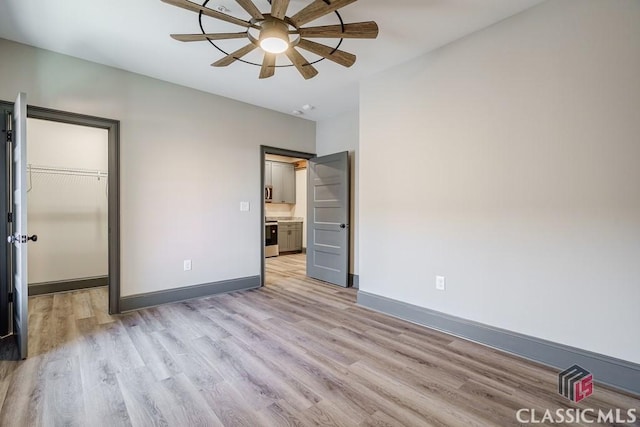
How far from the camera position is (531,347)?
2246 mm

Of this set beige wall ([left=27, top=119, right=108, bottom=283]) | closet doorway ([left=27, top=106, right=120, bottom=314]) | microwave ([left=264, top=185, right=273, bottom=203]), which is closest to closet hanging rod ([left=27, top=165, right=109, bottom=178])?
beige wall ([left=27, top=119, right=108, bottom=283])

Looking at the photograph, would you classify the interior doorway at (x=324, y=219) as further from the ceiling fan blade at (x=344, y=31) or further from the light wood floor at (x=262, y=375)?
the ceiling fan blade at (x=344, y=31)

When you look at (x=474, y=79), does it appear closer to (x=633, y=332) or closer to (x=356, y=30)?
(x=356, y=30)

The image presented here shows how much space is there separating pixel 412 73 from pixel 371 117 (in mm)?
635

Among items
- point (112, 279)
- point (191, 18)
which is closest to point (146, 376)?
point (112, 279)

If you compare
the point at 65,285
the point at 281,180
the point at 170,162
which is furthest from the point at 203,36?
the point at 281,180

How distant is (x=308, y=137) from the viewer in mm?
5066

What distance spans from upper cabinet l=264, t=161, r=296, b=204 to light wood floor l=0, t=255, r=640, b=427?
463cm

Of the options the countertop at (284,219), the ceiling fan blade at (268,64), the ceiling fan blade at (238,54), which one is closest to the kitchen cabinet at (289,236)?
the countertop at (284,219)

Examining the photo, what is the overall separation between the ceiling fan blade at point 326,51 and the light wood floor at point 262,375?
239cm

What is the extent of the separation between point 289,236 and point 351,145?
11.9 ft

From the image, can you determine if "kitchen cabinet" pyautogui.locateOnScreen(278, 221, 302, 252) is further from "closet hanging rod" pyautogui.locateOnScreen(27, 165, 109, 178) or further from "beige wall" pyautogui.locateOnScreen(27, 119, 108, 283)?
"closet hanging rod" pyautogui.locateOnScreen(27, 165, 109, 178)

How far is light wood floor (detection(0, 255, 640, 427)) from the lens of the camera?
5.42ft

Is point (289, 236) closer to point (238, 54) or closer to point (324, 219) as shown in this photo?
point (324, 219)
